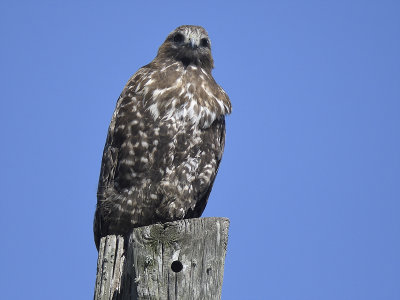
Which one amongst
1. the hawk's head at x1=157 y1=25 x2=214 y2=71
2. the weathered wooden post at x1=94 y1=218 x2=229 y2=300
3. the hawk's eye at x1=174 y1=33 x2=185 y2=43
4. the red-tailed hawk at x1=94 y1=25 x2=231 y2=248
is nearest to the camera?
the weathered wooden post at x1=94 y1=218 x2=229 y2=300

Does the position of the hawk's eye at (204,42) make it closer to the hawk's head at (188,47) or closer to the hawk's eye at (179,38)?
the hawk's head at (188,47)

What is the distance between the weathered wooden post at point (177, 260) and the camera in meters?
3.42

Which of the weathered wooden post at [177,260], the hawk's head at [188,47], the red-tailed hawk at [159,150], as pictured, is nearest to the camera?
the weathered wooden post at [177,260]

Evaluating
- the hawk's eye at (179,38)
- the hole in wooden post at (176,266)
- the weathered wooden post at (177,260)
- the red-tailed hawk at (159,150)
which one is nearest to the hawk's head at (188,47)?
the hawk's eye at (179,38)

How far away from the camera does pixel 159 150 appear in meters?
5.36

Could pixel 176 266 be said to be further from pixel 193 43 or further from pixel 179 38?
pixel 179 38

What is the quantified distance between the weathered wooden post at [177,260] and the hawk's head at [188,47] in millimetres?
2695

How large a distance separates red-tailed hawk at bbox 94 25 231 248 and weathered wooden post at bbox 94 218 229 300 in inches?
67.9

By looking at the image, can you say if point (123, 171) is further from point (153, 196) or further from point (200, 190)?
point (200, 190)

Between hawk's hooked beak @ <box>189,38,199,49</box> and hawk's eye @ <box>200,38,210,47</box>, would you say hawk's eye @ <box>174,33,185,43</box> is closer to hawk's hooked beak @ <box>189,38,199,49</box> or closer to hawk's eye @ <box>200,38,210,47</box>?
hawk's hooked beak @ <box>189,38,199,49</box>

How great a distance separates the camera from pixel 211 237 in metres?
3.60

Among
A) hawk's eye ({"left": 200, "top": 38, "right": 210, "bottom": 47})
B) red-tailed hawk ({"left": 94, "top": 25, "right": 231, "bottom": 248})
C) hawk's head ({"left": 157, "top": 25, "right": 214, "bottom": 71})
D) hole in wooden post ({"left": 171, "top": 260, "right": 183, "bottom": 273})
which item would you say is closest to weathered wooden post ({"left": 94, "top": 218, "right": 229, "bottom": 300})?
hole in wooden post ({"left": 171, "top": 260, "right": 183, "bottom": 273})

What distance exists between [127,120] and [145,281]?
2339mm

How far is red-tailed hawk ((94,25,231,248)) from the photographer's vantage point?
539 cm
